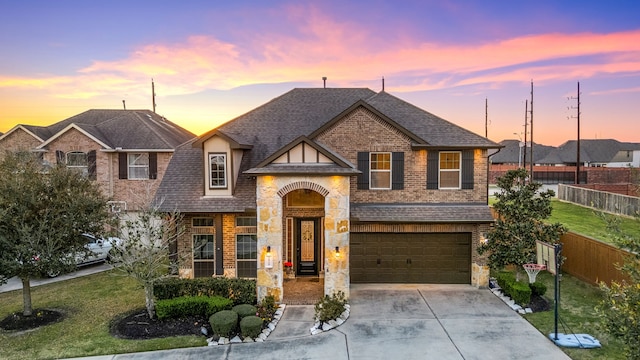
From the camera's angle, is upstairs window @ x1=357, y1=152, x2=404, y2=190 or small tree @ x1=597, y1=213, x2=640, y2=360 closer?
small tree @ x1=597, y1=213, x2=640, y2=360

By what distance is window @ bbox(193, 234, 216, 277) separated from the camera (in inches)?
569

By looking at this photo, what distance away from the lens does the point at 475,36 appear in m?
17.7

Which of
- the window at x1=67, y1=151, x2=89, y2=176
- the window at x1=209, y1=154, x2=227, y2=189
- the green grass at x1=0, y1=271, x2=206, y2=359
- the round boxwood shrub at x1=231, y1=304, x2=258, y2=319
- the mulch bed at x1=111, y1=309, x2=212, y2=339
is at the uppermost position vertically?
the window at x1=67, y1=151, x2=89, y2=176

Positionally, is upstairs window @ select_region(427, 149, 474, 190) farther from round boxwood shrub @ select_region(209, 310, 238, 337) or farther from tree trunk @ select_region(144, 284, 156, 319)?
tree trunk @ select_region(144, 284, 156, 319)

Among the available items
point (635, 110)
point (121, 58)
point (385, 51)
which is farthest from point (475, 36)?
point (635, 110)

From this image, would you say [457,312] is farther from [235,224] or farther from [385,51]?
[385,51]

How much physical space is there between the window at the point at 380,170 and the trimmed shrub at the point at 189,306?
712cm

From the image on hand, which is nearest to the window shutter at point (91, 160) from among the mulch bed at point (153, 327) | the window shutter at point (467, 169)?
the mulch bed at point (153, 327)

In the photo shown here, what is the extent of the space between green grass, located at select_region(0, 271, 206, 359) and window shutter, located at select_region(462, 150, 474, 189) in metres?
10.9

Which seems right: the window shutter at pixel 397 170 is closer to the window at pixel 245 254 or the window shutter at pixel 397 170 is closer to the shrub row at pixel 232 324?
the window at pixel 245 254

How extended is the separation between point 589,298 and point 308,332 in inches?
395

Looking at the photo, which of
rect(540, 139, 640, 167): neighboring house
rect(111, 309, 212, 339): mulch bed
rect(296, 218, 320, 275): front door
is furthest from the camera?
rect(540, 139, 640, 167): neighboring house

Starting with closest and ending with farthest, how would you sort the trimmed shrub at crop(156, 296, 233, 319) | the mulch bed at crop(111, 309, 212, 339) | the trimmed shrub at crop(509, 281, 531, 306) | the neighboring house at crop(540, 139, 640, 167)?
the mulch bed at crop(111, 309, 212, 339) < the trimmed shrub at crop(156, 296, 233, 319) < the trimmed shrub at crop(509, 281, 531, 306) < the neighboring house at crop(540, 139, 640, 167)

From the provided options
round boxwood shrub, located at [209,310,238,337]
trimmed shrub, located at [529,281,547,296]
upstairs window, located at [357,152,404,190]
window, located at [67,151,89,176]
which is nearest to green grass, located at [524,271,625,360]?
trimmed shrub, located at [529,281,547,296]
